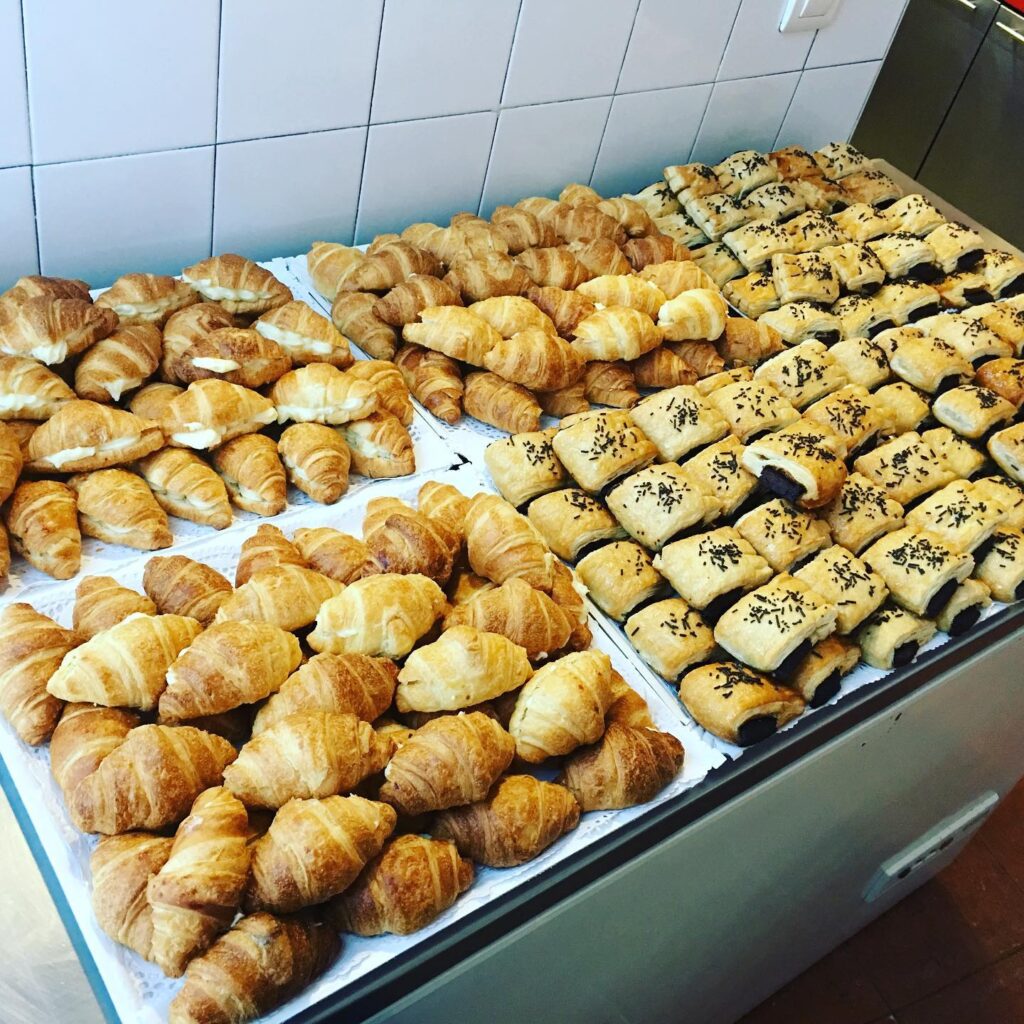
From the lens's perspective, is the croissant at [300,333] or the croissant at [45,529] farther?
the croissant at [300,333]

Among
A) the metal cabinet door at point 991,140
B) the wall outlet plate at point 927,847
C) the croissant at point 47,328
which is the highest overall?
the croissant at point 47,328

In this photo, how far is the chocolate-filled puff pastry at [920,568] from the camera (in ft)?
6.13

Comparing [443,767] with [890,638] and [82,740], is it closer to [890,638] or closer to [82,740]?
[82,740]

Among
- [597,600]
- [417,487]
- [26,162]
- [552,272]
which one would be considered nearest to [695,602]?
[597,600]

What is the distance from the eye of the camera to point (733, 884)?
1936 mm

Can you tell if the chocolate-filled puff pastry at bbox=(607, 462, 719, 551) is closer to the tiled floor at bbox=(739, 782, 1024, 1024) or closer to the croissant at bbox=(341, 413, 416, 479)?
the croissant at bbox=(341, 413, 416, 479)

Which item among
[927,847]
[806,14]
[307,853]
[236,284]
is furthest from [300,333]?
[927,847]

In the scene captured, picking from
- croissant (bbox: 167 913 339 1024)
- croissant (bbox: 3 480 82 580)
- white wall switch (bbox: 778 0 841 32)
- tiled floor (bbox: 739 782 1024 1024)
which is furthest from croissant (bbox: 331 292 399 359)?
tiled floor (bbox: 739 782 1024 1024)

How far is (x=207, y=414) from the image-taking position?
1.66m

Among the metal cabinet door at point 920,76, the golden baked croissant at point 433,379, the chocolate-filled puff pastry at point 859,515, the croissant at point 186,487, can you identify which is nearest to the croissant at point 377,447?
the golden baked croissant at point 433,379

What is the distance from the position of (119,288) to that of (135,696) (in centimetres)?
84

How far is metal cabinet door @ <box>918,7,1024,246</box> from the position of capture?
473cm

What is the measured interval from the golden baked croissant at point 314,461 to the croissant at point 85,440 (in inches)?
9.4

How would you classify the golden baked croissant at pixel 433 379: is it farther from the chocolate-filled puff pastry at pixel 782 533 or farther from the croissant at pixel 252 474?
the chocolate-filled puff pastry at pixel 782 533
